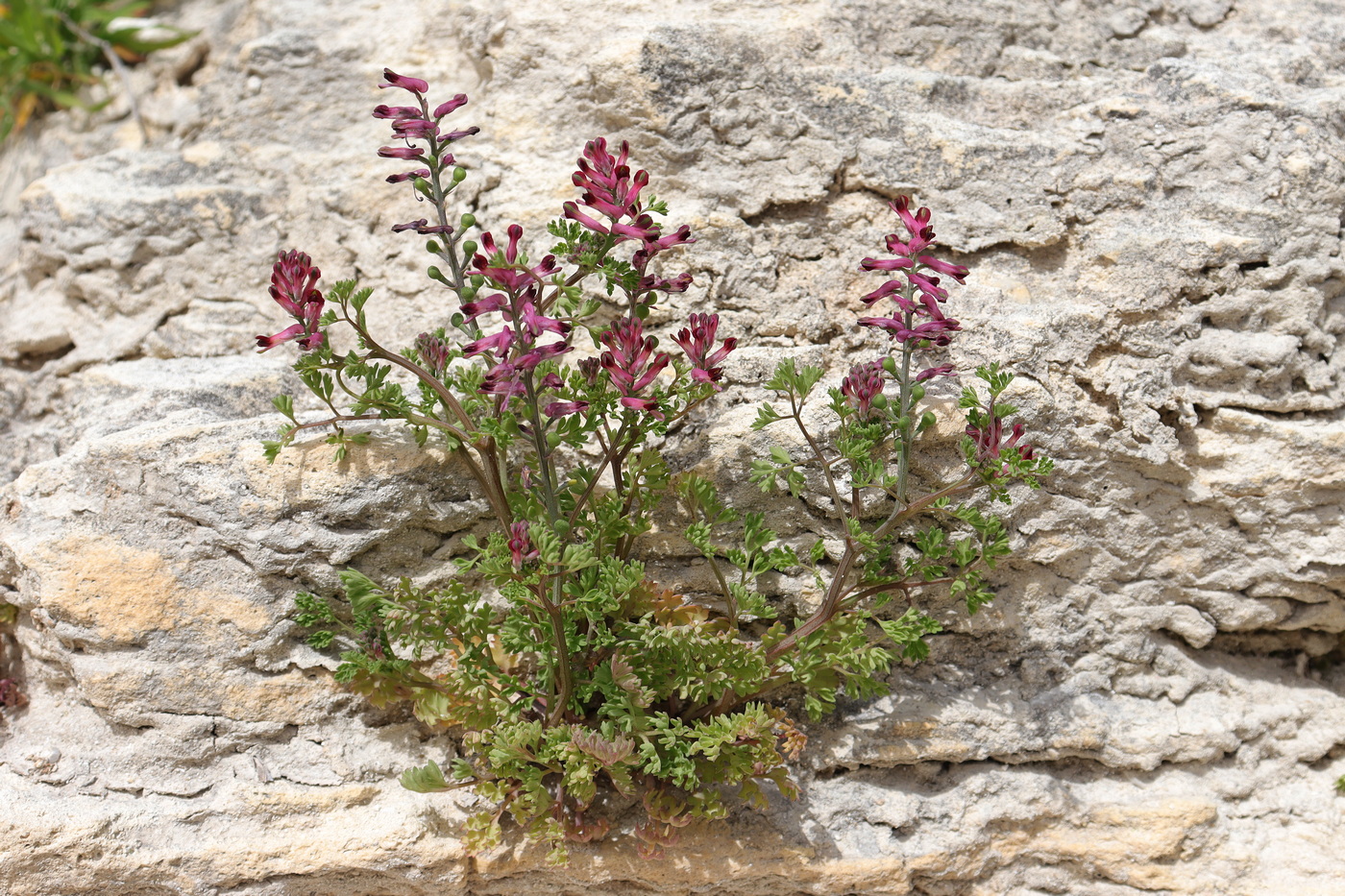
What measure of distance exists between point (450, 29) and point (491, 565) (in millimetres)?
2970

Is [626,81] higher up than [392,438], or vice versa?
[626,81]

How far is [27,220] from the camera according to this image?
4.30m

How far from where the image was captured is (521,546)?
251 cm

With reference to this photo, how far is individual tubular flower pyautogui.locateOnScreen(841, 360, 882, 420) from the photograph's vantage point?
2936 millimetres

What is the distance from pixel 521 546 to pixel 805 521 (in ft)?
3.97

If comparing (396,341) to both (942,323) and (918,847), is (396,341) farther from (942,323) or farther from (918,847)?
(918,847)

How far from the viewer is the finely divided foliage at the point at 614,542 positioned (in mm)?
2719

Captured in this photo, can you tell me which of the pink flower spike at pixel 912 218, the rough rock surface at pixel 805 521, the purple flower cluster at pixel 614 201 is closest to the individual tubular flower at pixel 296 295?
the rough rock surface at pixel 805 521

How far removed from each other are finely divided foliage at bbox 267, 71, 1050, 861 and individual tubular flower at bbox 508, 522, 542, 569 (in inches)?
0.4

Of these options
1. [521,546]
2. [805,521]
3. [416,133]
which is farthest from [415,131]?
[805,521]

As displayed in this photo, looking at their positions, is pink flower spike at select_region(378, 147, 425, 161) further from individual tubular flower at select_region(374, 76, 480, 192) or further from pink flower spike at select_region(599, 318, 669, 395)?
pink flower spike at select_region(599, 318, 669, 395)

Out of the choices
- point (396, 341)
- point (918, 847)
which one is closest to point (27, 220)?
point (396, 341)

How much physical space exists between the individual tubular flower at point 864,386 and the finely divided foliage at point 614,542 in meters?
0.01

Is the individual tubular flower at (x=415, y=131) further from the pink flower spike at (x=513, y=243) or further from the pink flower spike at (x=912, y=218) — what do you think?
the pink flower spike at (x=912, y=218)
